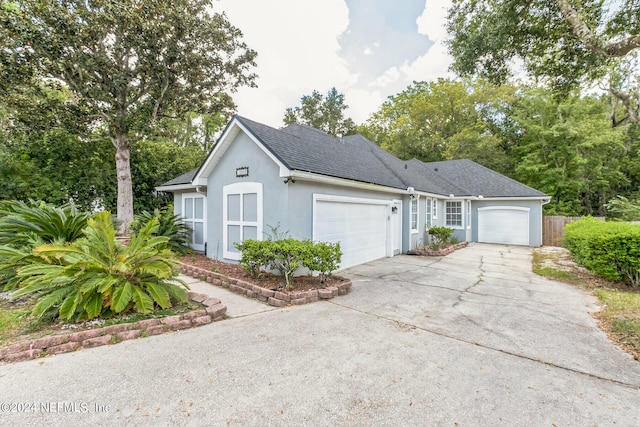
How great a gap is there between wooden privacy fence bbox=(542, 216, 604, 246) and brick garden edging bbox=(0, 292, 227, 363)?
1774 cm

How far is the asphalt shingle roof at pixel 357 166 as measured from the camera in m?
7.27

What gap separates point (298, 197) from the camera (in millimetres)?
6910

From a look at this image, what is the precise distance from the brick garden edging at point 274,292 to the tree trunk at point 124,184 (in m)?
9.61

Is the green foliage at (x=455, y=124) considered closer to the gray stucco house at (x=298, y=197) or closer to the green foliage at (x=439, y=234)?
the gray stucco house at (x=298, y=197)

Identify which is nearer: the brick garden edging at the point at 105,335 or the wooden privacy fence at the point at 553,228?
the brick garden edging at the point at 105,335

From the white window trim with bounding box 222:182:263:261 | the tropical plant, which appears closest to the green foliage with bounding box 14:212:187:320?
the tropical plant

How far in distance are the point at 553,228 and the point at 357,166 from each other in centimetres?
1291

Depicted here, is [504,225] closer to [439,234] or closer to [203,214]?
[439,234]

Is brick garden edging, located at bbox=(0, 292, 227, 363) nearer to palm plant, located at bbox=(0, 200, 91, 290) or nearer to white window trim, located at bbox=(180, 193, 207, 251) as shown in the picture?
palm plant, located at bbox=(0, 200, 91, 290)

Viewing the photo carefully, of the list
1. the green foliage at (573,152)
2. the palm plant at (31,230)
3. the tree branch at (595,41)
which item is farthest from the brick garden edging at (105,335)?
the green foliage at (573,152)

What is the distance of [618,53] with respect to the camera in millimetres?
6812

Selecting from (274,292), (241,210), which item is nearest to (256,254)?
(274,292)

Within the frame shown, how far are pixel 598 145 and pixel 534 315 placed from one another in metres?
20.9

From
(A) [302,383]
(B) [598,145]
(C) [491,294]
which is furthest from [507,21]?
(B) [598,145]
